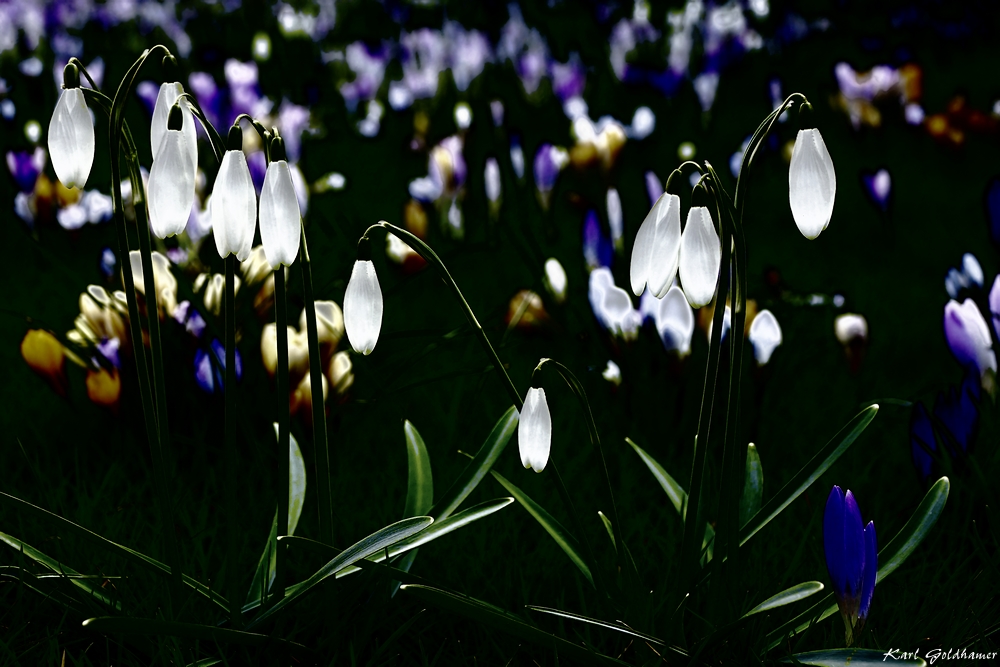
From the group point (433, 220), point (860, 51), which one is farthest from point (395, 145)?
point (860, 51)

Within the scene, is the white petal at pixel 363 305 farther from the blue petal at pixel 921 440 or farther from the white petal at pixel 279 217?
the blue petal at pixel 921 440

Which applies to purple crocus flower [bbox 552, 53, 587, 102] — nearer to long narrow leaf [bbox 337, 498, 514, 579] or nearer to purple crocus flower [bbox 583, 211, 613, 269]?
purple crocus flower [bbox 583, 211, 613, 269]

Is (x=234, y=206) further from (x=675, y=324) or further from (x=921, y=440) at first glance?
(x=921, y=440)

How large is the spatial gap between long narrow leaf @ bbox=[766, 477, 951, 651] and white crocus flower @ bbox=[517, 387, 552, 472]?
20.9 inches

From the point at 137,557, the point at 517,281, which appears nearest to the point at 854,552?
the point at 137,557

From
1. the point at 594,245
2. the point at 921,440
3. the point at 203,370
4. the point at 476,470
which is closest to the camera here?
the point at 476,470

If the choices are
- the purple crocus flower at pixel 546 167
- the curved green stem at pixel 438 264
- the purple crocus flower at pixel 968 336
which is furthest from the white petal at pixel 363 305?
the purple crocus flower at pixel 546 167

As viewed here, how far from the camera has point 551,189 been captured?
11.5ft

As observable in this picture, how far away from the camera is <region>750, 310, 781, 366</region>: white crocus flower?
2.11 meters

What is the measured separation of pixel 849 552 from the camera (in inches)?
A: 50.6

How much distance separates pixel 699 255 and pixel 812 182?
0.17 metres

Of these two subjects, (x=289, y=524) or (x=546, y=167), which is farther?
(x=546, y=167)

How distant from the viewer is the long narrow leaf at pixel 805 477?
4.57 feet

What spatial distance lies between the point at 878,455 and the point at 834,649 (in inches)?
33.6
